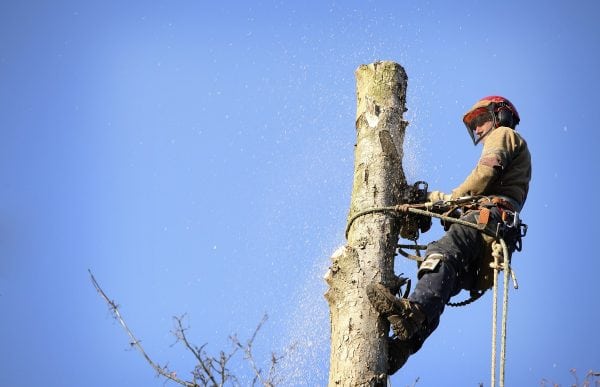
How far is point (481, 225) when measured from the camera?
3846 millimetres

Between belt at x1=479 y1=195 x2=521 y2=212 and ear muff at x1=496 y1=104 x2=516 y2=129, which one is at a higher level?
ear muff at x1=496 y1=104 x2=516 y2=129

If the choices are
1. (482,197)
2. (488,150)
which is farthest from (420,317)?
(488,150)

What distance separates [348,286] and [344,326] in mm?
210

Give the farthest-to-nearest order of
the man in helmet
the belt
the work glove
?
the work glove → the belt → the man in helmet

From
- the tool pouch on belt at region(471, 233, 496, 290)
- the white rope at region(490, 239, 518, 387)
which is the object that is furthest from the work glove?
the white rope at region(490, 239, 518, 387)

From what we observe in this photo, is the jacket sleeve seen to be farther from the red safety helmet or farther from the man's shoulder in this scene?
the red safety helmet

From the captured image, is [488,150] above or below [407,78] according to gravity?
below

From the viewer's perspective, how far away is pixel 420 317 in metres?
3.39

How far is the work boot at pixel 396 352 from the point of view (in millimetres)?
3387

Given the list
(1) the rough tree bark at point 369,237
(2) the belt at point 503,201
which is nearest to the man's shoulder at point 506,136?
(2) the belt at point 503,201

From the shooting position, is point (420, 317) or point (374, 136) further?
point (374, 136)

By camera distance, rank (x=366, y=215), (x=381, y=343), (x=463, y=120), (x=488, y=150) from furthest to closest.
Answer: (x=463, y=120), (x=488, y=150), (x=366, y=215), (x=381, y=343)

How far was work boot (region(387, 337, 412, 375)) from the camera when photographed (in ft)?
11.1

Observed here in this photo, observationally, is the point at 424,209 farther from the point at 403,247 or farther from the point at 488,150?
the point at 488,150
